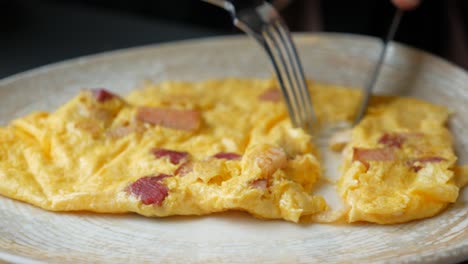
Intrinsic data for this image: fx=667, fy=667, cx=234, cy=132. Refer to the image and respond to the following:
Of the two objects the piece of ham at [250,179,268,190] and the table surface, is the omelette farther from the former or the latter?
the table surface

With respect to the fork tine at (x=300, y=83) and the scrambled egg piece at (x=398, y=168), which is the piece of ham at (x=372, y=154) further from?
the fork tine at (x=300, y=83)

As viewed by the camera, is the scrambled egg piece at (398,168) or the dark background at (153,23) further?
the dark background at (153,23)

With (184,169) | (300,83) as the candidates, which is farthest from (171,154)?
(300,83)

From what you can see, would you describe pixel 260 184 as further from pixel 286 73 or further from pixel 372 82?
pixel 372 82

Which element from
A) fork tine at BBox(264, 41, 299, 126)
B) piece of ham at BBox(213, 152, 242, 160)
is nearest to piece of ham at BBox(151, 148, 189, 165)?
piece of ham at BBox(213, 152, 242, 160)

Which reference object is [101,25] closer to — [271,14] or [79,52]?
[79,52]

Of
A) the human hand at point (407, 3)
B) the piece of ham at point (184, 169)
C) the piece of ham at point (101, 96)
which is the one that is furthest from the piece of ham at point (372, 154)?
the piece of ham at point (101, 96)

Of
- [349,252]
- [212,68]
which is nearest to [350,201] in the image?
[349,252]
